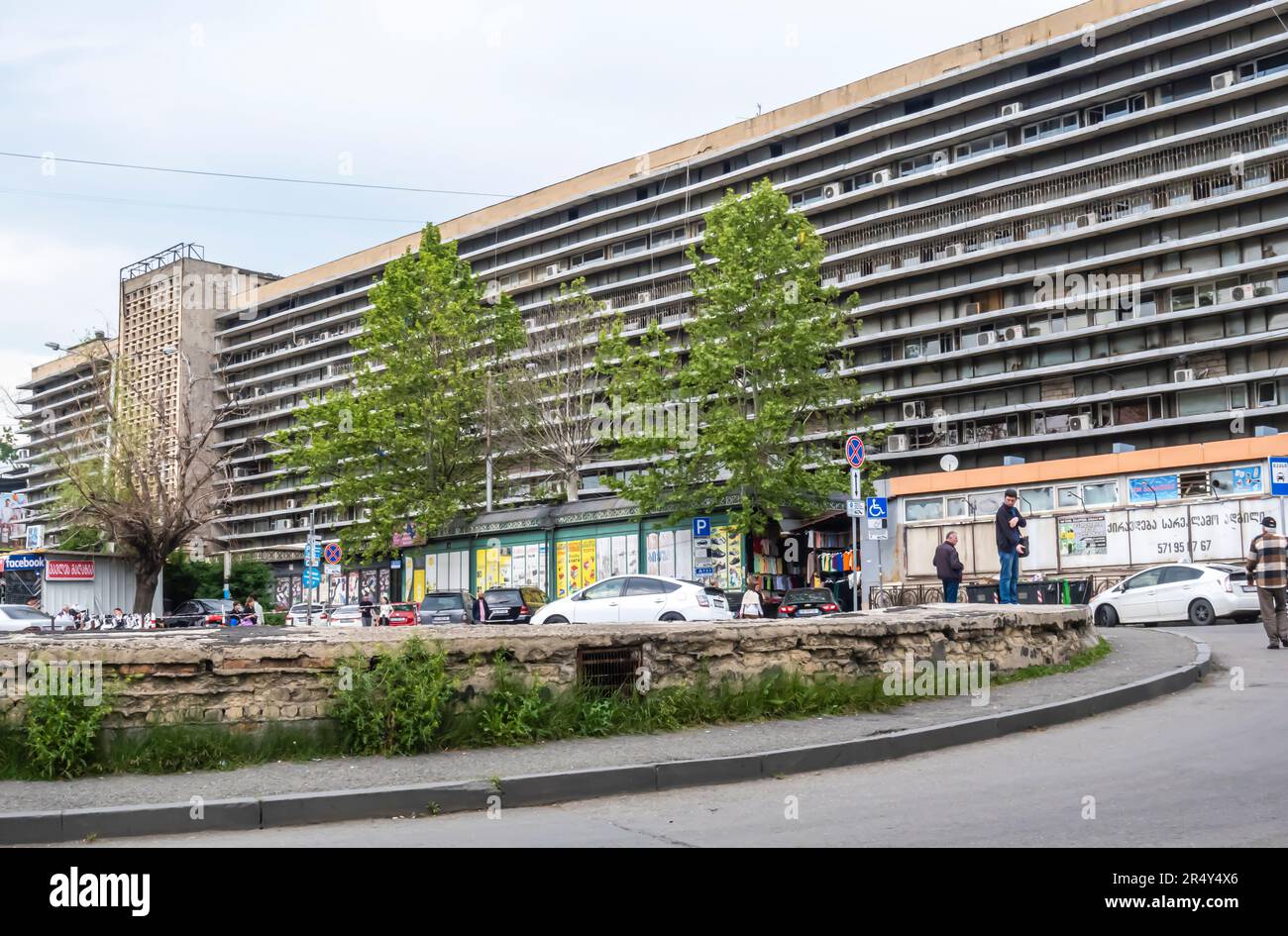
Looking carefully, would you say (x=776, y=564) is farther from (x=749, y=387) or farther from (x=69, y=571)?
(x=69, y=571)

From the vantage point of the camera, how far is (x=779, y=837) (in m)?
6.53

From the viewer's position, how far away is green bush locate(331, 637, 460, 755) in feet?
31.0

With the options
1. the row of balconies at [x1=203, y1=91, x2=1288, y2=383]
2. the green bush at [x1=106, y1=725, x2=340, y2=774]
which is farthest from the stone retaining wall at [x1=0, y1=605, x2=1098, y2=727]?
the row of balconies at [x1=203, y1=91, x2=1288, y2=383]

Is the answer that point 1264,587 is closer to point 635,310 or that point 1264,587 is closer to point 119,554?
point 119,554

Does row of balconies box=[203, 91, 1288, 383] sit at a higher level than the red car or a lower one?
higher

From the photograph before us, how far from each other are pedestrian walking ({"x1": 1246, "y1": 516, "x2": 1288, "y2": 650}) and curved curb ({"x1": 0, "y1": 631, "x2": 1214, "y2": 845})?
707 cm

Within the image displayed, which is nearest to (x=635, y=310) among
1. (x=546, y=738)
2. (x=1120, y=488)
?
(x=1120, y=488)

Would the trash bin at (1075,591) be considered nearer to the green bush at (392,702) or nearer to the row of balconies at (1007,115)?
the green bush at (392,702)

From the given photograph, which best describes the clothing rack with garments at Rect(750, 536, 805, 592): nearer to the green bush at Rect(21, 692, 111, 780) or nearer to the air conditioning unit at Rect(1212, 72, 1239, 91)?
the green bush at Rect(21, 692, 111, 780)

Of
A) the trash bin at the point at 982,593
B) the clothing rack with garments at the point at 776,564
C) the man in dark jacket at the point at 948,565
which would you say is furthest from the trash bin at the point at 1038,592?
the man in dark jacket at the point at 948,565

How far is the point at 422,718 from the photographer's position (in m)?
9.49

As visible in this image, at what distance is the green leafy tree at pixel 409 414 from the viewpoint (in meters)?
45.1

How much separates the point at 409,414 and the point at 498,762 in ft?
123

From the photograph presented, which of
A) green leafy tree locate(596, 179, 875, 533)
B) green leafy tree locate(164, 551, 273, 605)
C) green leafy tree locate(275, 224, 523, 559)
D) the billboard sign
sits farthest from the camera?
green leafy tree locate(164, 551, 273, 605)
